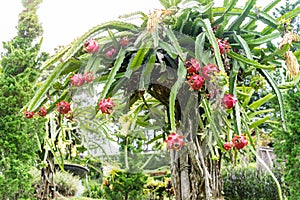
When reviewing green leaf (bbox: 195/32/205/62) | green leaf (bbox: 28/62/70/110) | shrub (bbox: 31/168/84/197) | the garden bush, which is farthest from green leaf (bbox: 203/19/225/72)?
the garden bush

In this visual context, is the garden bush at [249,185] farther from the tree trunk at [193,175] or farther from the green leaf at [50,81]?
the green leaf at [50,81]

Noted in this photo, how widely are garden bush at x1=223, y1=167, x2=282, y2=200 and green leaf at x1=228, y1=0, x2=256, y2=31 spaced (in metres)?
3.37

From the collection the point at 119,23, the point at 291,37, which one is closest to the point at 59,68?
the point at 119,23

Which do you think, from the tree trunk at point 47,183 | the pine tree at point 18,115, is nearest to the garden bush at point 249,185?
the tree trunk at point 47,183

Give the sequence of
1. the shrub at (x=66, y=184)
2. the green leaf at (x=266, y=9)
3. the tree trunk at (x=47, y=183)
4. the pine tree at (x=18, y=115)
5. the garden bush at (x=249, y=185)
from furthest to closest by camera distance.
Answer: the garden bush at (x=249, y=185) → the shrub at (x=66, y=184) → the tree trunk at (x=47, y=183) → the pine tree at (x=18, y=115) → the green leaf at (x=266, y=9)

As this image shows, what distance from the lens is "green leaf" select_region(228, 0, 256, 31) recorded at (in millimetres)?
1252

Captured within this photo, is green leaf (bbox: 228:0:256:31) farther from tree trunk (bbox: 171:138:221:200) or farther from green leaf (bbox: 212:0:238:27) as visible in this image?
tree trunk (bbox: 171:138:221:200)


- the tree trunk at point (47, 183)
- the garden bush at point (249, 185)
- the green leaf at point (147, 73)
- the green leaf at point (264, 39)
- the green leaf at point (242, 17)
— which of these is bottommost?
the garden bush at point (249, 185)

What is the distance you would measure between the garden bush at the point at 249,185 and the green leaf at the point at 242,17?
3374 millimetres

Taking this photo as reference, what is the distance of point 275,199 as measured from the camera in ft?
14.3

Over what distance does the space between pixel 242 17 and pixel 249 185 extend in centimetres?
366

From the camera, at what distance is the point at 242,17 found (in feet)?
4.19

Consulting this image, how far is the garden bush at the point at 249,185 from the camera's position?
14.5 feet

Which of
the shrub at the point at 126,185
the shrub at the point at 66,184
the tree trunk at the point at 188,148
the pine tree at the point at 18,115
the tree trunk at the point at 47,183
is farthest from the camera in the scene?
the shrub at the point at 66,184
